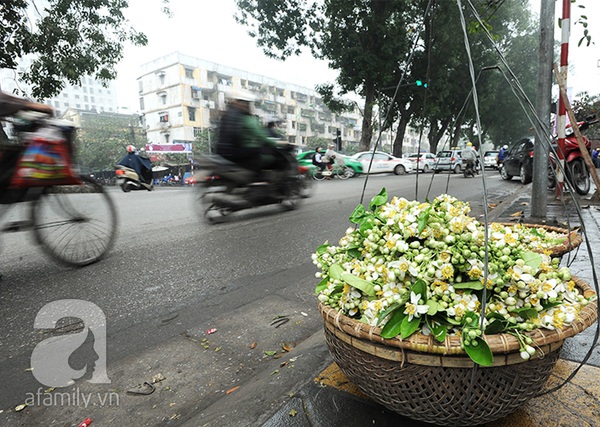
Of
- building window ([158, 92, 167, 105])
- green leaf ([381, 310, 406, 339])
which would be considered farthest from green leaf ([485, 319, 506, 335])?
building window ([158, 92, 167, 105])

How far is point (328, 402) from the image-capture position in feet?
4.75

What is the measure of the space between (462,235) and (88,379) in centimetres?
188

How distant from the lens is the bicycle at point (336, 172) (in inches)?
638

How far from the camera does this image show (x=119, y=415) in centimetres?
159

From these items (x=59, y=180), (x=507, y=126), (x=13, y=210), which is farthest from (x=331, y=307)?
(x=507, y=126)

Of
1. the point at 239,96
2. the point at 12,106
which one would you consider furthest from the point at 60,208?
the point at 239,96

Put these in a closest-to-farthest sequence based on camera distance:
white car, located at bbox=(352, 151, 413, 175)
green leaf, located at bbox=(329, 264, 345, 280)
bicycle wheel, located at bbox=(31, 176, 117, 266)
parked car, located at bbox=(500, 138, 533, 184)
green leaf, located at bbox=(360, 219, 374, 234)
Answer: green leaf, located at bbox=(329, 264, 345, 280) < green leaf, located at bbox=(360, 219, 374, 234) < bicycle wheel, located at bbox=(31, 176, 117, 266) < parked car, located at bbox=(500, 138, 533, 184) < white car, located at bbox=(352, 151, 413, 175)

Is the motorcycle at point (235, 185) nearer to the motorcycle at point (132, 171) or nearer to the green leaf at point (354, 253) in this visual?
the green leaf at point (354, 253)

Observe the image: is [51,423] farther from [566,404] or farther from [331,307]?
[566,404]

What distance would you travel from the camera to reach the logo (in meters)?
1.86

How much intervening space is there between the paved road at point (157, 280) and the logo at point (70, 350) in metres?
0.05

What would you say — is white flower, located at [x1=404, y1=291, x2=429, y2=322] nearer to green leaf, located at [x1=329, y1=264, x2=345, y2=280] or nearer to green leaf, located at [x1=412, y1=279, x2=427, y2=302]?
green leaf, located at [x1=412, y1=279, x2=427, y2=302]

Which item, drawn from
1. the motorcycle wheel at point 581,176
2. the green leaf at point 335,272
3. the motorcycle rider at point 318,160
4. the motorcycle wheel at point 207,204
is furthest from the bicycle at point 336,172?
the green leaf at point 335,272

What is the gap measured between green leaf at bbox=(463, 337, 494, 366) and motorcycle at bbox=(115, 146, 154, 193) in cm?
1130
